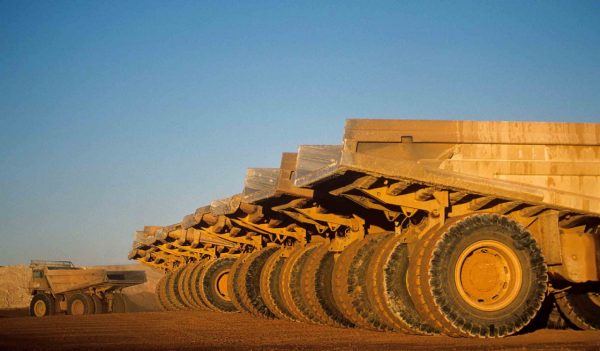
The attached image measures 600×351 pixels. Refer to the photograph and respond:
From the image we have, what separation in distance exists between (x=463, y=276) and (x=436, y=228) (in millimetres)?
786

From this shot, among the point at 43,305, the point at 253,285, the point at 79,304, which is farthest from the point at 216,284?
the point at 43,305

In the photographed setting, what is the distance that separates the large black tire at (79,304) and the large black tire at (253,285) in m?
17.2

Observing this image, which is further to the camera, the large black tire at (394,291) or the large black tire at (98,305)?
the large black tire at (98,305)

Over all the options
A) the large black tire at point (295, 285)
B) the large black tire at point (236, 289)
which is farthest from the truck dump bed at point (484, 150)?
the large black tire at point (236, 289)

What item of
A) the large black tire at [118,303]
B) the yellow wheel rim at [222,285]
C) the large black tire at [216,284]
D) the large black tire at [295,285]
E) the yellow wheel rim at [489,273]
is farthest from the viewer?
the large black tire at [118,303]

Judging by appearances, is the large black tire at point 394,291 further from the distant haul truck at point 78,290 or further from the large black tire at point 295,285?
the distant haul truck at point 78,290

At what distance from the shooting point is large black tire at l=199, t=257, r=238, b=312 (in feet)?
70.4

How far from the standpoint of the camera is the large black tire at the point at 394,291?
934 cm

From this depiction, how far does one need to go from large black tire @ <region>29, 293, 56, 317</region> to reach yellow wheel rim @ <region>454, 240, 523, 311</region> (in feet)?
88.4

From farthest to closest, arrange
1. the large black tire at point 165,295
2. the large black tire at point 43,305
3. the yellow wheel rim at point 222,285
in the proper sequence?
the large black tire at point 43,305
the large black tire at point 165,295
the yellow wheel rim at point 222,285

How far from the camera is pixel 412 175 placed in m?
8.92

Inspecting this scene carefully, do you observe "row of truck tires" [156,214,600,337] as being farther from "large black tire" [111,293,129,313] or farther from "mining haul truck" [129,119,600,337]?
"large black tire" [111,293,129,313]

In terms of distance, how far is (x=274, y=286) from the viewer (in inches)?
592

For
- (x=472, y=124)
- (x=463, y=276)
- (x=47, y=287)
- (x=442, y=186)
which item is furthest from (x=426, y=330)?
(x=47, y=287)
